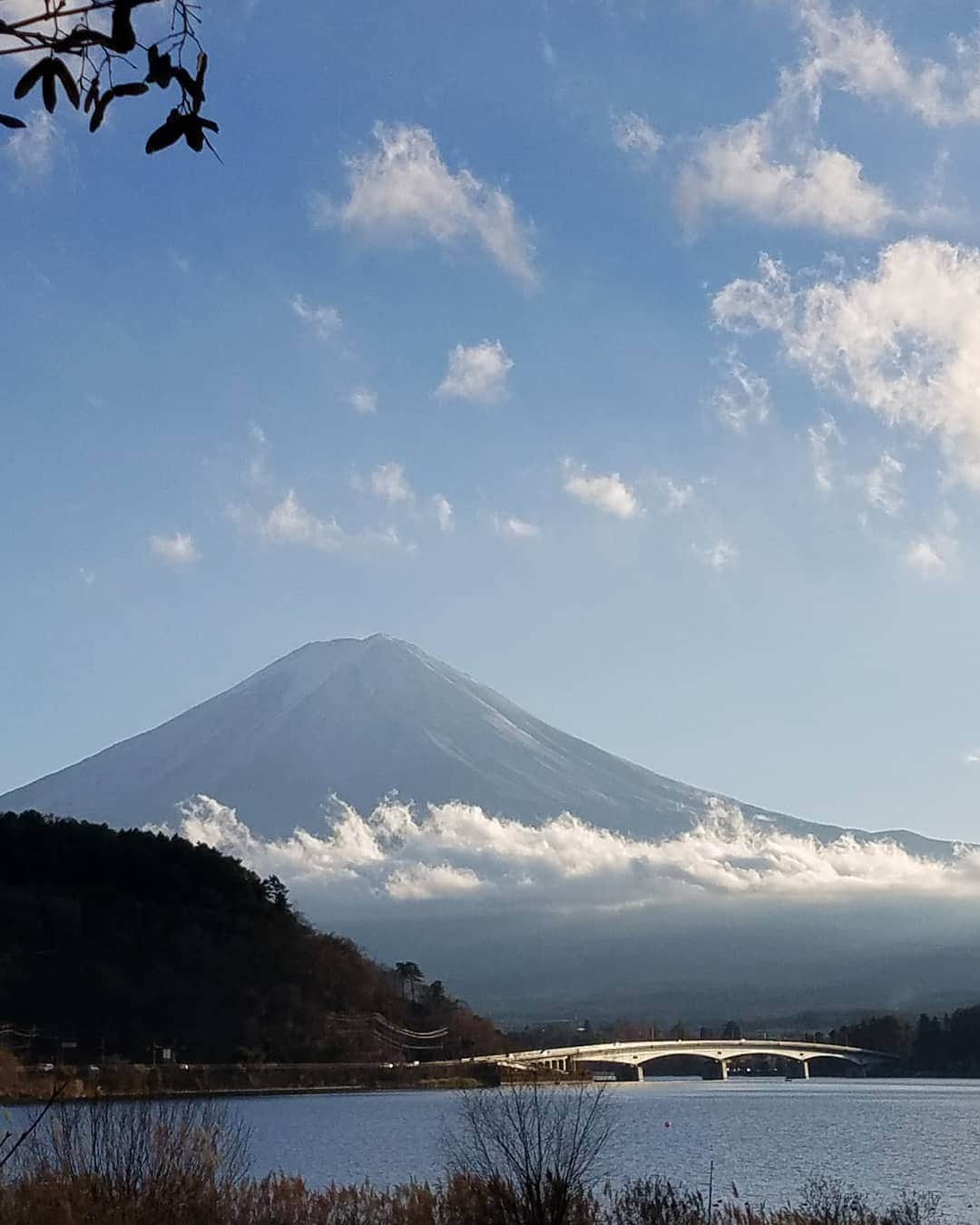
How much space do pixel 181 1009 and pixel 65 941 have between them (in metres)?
5.04

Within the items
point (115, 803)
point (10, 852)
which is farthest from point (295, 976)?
point (115, 803)

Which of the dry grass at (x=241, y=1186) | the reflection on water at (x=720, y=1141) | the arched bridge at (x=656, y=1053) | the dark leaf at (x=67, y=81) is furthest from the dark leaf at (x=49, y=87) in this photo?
the arched bridge at (x=656, y=1053)

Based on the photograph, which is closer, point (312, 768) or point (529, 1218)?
point (529, 1218)

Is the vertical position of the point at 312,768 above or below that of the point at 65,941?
above

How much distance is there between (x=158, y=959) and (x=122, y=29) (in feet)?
190

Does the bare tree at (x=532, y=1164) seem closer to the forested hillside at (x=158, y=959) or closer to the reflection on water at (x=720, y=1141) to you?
the reflection on water at (x=720, y=1141)

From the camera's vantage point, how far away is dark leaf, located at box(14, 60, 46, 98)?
2.73 meters

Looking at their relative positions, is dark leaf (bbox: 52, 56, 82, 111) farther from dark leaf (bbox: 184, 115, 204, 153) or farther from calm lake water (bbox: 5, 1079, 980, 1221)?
calm lake water (bbox: 5, 1079, 980, 1221)

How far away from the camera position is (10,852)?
204 feet

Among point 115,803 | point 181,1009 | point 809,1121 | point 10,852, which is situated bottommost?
point 809,1121

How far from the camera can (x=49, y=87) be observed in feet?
8.97

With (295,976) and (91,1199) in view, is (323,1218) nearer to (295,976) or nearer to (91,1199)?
(91,1199)

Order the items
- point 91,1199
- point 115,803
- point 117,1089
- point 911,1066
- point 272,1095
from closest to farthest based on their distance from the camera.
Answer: point 91,1199, point 117,1089, point 272,1095, point 911,1066, point 115,803

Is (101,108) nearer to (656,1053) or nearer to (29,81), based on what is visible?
(29,81)
